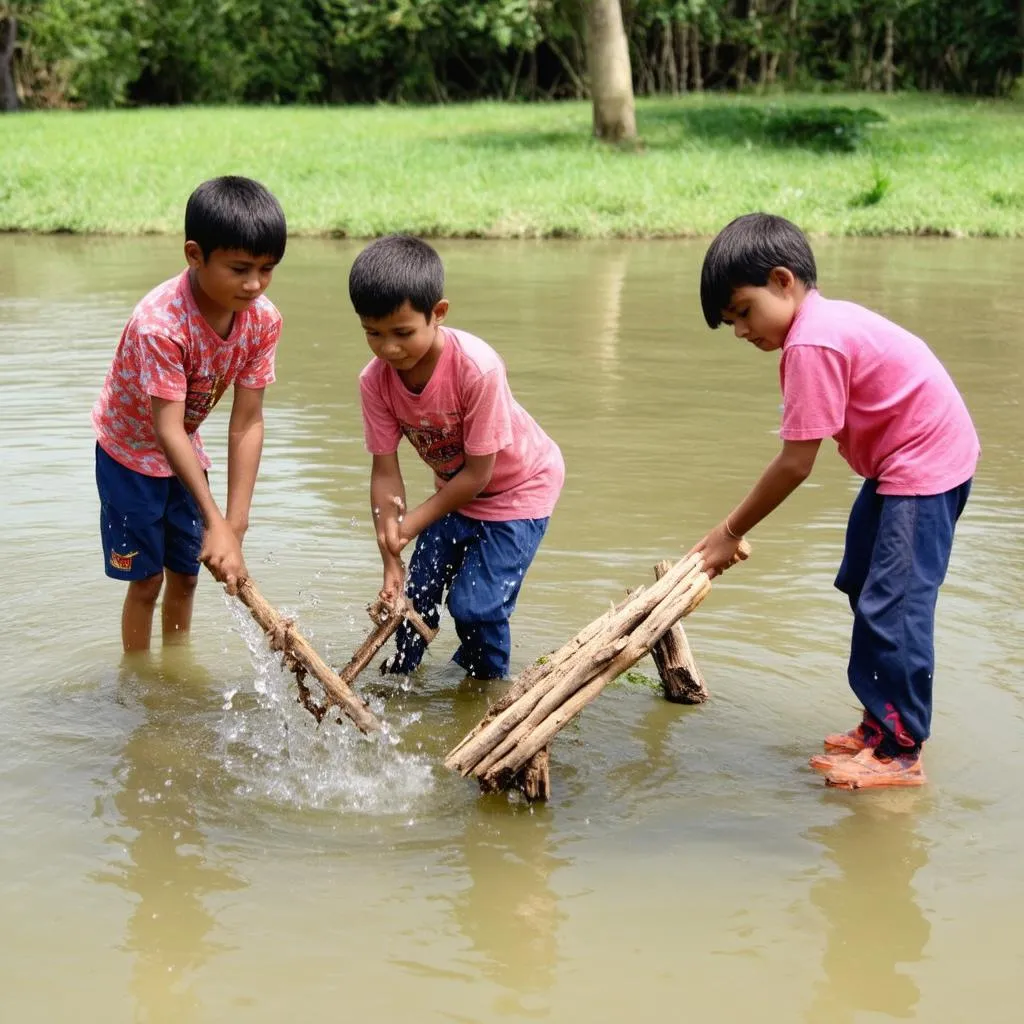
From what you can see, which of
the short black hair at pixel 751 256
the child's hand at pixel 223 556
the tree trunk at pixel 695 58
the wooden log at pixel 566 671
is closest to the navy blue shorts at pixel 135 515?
the child's hand at pixel 223 556

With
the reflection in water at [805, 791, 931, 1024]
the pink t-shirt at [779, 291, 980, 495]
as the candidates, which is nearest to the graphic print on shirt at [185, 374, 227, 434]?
the pink t-shirt at [779, 291, 980, 495]

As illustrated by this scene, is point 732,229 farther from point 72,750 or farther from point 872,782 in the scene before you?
point 72,750

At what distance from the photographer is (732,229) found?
317 centimetres

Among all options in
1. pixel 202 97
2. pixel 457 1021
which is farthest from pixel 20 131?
pixel 457 1021

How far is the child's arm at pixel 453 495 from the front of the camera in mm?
3650

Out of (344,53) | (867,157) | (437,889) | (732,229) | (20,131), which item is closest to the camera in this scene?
(437,889)

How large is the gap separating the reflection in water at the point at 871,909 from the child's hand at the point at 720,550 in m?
0.60

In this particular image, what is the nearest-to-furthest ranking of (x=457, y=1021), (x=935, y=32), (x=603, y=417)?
1. (x=457, y=1021)
2. (x=603, y=417)
3. (x=935, y=32)

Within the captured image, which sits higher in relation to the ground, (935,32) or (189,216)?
(935,32)

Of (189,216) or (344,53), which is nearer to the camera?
(189,216)

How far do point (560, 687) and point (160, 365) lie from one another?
4.06 ft

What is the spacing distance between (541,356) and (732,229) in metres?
4.84

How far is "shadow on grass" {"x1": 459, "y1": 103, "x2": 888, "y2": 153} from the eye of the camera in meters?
16.3

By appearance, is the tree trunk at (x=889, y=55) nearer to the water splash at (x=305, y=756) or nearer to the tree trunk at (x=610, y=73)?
the tree trunk at (x=610, y=73)
